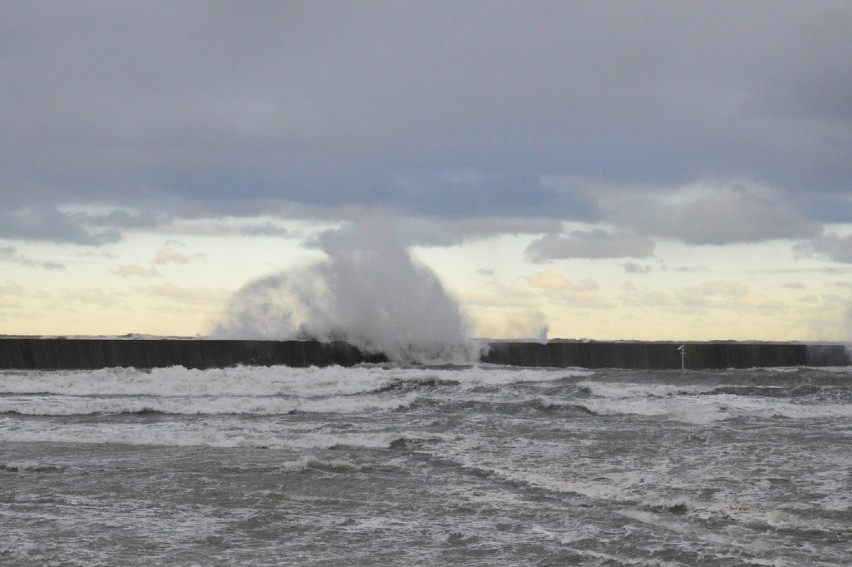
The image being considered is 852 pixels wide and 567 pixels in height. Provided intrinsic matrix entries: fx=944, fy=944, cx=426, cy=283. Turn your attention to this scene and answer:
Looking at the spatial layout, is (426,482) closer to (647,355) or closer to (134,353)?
(134,353)

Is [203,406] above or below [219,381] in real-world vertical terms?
below

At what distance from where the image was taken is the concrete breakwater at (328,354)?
21.0m

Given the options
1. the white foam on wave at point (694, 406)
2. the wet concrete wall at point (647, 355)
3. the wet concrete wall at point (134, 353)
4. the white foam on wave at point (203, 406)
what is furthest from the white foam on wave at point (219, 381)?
the wet concrete wall at point (647, 355)

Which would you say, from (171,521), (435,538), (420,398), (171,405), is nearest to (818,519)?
(435,538)

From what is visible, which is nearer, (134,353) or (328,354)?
(134,353)

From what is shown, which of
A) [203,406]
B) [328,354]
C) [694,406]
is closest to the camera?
[694,406]

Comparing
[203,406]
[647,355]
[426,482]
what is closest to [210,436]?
[426,482]

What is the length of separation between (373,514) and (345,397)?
10.0 meters

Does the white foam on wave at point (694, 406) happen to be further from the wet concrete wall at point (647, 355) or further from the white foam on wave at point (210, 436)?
the wet concrete wall at point (647, 355)

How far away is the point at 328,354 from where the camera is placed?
25156 mm

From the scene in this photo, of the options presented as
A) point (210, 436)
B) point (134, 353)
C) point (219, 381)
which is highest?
point (134, 353)

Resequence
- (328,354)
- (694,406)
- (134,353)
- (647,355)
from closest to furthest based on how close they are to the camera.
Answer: (694,406) → (134,353) → (328,354) → (647,355)

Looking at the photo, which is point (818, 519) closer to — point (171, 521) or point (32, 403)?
point (171, 521)

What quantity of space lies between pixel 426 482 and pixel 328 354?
18028 millimetres
